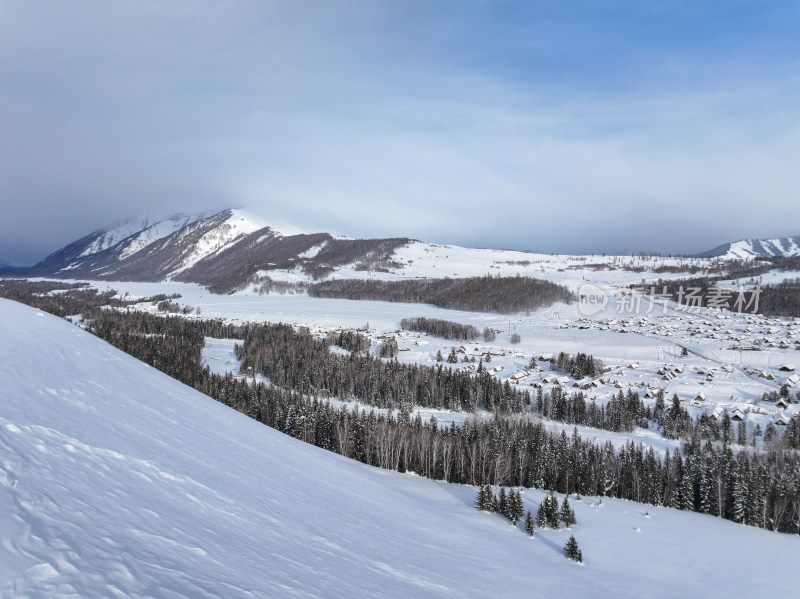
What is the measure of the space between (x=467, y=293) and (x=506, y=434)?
4794 inches

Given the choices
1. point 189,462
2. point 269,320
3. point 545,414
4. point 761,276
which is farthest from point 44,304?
point 761,276

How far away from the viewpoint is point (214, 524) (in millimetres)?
8328

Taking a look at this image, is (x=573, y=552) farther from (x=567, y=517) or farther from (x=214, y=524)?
(x=214, y=524)

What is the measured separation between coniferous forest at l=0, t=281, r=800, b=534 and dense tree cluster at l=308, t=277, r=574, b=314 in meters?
75.1

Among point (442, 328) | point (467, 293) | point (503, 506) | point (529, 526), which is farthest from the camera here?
point (467, 293)

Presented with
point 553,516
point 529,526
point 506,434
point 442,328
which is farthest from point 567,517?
point 442,328

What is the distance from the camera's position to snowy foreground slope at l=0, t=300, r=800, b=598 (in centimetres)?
541

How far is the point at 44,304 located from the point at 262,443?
156m

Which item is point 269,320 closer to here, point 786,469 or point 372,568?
point 786,469

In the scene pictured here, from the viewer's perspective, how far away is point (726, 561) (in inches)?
926

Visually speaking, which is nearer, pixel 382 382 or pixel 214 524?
pixel 214 524

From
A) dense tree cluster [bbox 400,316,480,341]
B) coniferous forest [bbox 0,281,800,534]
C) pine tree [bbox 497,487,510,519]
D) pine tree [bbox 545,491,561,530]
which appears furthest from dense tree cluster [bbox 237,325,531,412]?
dense tree cluster [bbox 400,316,480,341]

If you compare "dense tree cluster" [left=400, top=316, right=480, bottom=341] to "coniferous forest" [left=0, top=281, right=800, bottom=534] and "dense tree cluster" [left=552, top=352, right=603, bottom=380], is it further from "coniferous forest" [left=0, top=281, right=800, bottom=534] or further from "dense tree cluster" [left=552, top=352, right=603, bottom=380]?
"coniferous forest" [left=0, top=281, right=800, bottom=534]

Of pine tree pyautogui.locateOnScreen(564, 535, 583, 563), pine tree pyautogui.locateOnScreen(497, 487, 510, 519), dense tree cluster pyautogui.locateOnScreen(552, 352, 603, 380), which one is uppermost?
dense tree cluster pyautogui.locateOnScreen(552, 352, 603, 380)
